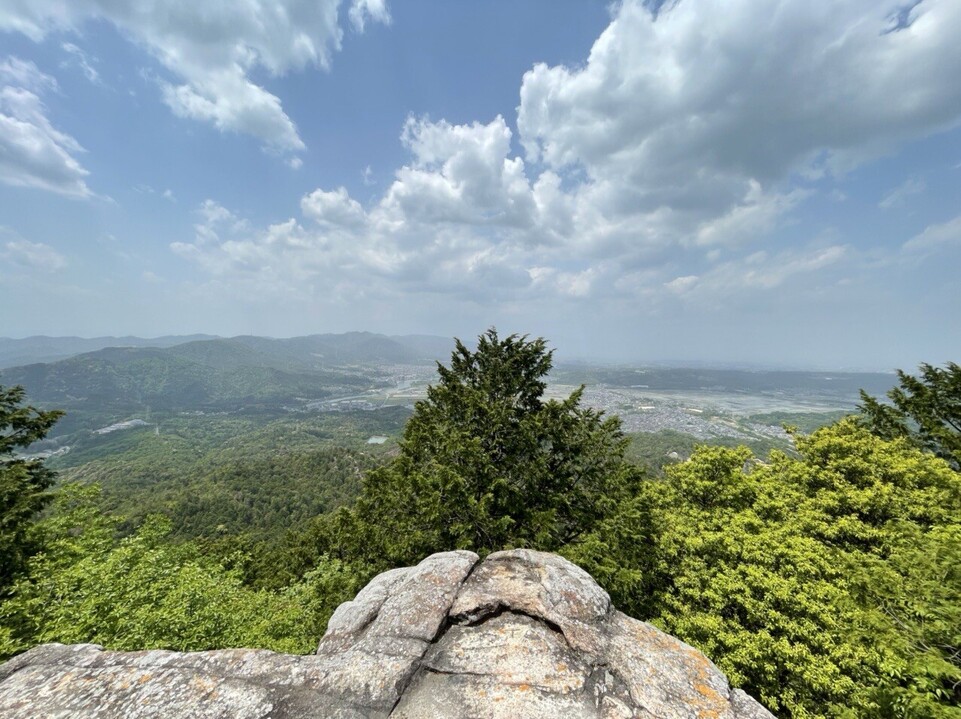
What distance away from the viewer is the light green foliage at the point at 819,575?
9.94m

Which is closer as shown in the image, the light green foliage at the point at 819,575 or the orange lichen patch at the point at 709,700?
the orange lichen patch at the point at 709,700

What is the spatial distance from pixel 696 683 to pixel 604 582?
8187 mm

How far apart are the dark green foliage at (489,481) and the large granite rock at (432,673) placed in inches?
302

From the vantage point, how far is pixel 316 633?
16.5 meters

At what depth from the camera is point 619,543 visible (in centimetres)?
1525

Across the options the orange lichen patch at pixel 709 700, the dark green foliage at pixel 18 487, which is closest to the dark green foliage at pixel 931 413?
the orange lichen patch at pixel 709 700

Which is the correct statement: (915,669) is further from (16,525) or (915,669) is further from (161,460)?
(161,460)

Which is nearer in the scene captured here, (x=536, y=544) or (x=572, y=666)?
(x=572, y=666)

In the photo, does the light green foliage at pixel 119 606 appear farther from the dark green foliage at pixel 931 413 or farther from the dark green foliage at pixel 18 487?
the dark green foliage at pixel 931 413

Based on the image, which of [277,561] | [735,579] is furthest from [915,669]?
[277,561]

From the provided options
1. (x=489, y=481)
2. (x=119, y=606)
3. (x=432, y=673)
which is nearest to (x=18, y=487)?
(x=119, y=606)

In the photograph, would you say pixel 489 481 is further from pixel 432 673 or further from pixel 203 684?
pixel 203 684

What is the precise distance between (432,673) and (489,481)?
413 inches

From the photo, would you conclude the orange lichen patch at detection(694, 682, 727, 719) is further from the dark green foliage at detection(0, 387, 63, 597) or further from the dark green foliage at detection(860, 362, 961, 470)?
the dark green foliage at detection(860, 362, 961, 470)
